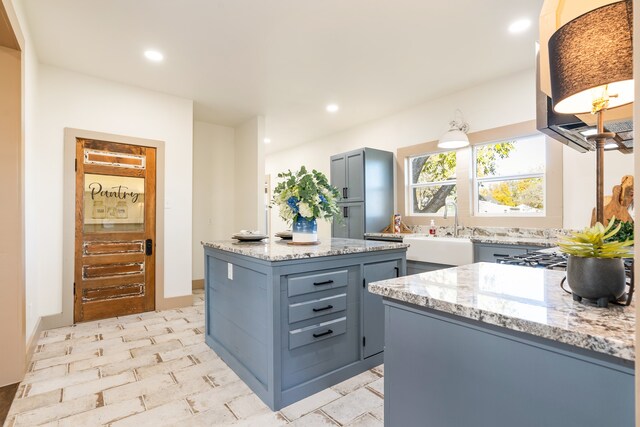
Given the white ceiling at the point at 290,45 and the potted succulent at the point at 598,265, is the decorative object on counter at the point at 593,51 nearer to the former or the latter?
the potted succulent at the point at 598,265

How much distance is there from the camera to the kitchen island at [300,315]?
6.38 ft

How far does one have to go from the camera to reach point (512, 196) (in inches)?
148

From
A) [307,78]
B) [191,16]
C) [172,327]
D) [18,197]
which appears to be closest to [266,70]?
[307,78]

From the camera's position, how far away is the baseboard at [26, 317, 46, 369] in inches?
100

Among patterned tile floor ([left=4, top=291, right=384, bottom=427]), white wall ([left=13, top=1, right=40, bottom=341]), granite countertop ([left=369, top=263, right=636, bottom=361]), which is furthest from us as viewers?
white wall ([left=13, top=1, right=40, bottom=341])

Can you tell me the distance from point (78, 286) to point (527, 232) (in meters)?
5.15

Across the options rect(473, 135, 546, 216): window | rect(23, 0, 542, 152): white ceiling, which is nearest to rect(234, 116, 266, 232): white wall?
rect(23, 0, 542, 152): white ceiling

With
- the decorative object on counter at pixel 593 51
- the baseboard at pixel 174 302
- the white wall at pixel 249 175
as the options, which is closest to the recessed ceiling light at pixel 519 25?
the decorative object on counter at pixel 593 51

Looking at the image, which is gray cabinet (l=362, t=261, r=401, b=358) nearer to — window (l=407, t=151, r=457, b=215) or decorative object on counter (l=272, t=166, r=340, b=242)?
→ decorative object on counter (l=272, t=166, r=340, b=242)

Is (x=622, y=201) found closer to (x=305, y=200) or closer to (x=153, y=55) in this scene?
(x=305, y=200)

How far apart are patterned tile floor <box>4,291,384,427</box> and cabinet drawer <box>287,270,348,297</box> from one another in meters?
0.70

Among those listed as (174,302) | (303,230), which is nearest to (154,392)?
(303,230)

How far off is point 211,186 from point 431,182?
3.71 meters

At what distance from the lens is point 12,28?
2047 millimetres
